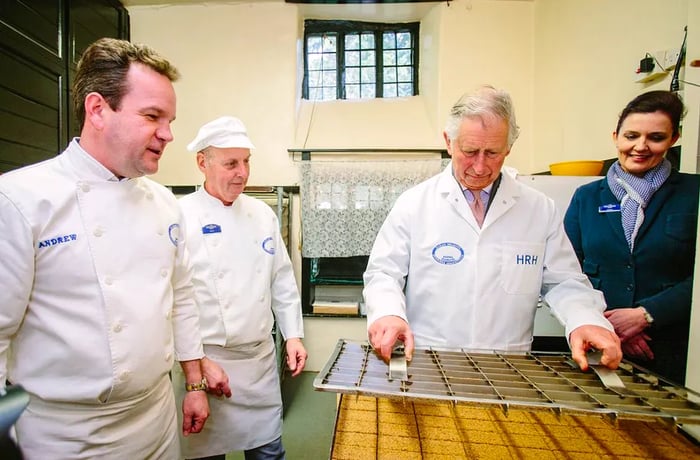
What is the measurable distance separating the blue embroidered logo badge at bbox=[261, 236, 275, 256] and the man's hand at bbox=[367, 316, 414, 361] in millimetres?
834

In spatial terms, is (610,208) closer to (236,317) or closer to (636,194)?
(636,194)

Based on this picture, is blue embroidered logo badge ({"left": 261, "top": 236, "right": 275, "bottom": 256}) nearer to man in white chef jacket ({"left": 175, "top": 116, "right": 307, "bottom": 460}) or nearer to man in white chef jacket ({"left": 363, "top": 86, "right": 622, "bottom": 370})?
man in white chef jacket ({"left": 175, "top": 116, "right": 307, "bottom": 460})

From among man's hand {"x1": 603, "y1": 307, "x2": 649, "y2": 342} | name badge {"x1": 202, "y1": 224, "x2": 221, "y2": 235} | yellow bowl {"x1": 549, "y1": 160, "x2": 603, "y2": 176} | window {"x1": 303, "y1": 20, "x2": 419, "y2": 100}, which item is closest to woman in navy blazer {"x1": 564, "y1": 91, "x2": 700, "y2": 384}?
man's hand {"x1": 603, "y1": 307, "x2": 649, "y2": 342}

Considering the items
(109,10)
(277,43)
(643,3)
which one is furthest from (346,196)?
(109,10)

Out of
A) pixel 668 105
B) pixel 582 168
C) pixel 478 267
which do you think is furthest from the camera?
pixel 582 168

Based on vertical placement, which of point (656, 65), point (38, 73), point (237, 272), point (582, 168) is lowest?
point (237, 272)

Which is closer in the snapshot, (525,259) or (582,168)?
(525,259)

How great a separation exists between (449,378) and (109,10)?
12.3 feet

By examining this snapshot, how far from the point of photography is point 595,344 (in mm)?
784

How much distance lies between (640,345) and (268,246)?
1.40 meters

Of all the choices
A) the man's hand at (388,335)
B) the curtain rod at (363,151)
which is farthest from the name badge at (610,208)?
the curtain rod at (363,151)

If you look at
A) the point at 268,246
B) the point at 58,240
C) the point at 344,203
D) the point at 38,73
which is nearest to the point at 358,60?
the point at 344,203

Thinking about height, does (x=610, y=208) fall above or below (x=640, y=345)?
above

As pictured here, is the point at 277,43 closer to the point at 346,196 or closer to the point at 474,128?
the point at 346,196
